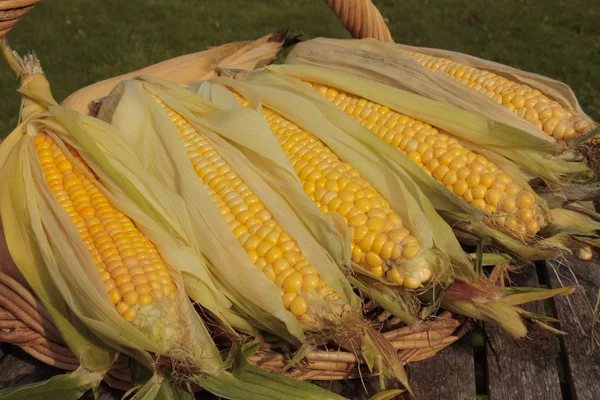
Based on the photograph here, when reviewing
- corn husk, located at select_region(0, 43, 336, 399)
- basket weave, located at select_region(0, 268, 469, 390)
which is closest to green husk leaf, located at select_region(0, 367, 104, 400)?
corn husk, located at select_region(0, 43, 336, 399)

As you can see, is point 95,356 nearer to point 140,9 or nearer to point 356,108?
point 356,108

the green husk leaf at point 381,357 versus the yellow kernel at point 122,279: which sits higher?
the yellow kernel at point 122,279

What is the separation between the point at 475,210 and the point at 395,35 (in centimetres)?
316

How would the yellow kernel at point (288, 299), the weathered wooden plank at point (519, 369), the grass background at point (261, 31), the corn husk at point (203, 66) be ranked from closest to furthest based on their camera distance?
the yellow kernel at point (288, 299) → the weathered wooden plank at point (519, 369) → the corn husk at point (203, 66) → the grass background at point (261, 31)

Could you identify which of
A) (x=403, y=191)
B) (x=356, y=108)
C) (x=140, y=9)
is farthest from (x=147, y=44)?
(x=403, y=191)

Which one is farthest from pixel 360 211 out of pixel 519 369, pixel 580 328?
pixel 580 328

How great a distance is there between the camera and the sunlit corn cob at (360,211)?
1.18 metres

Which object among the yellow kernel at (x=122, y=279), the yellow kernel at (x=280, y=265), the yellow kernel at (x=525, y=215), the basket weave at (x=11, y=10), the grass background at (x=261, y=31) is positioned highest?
the basket weave at (x=11, y=10)

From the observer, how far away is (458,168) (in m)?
1.43

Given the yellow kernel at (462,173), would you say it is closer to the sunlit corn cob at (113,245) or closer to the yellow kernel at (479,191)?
the yellow kernel at (479,191)

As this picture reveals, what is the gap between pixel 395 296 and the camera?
4.04ft

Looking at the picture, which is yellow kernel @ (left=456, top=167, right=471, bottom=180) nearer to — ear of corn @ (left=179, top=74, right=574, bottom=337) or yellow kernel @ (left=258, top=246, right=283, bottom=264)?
ear of corn @ (left=179, top=74, right=574, bottom=337)

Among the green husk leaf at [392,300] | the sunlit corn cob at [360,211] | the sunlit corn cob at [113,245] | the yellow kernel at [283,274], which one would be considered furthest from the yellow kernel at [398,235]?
the sunlit corn cob at [113,245]

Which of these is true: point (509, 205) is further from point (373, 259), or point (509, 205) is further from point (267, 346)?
point (267, 346)
